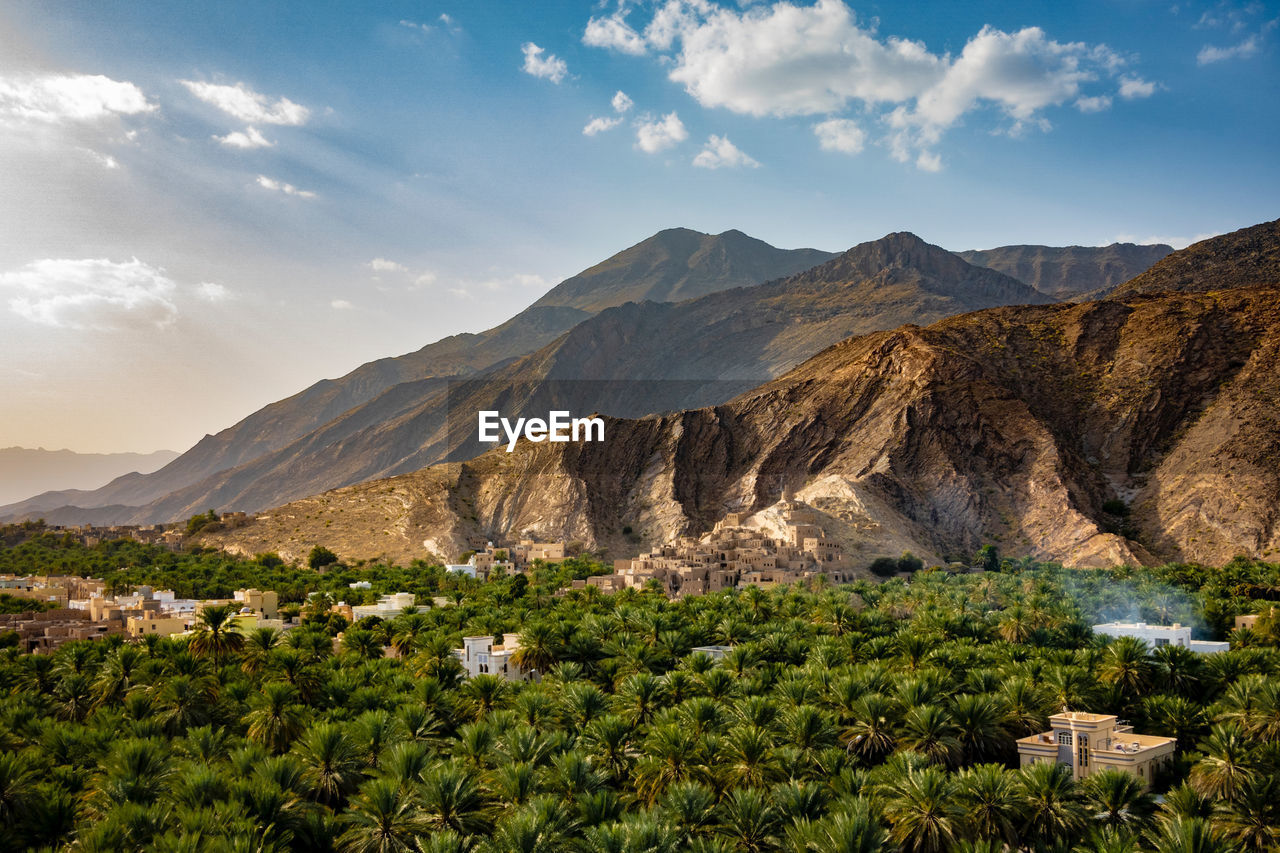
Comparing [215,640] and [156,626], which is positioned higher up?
[215,640]

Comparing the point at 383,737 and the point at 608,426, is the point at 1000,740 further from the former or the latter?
the point at 608,426

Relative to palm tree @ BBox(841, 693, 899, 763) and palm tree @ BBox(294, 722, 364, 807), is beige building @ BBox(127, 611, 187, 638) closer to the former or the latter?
palm tree @ BBox(294, 722, 364, 807)

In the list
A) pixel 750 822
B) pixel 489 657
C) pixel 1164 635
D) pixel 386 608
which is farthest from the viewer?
pixel 386 608

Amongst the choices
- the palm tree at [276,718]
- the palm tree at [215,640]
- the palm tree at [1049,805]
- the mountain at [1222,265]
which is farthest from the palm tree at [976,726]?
the mountain at [1222,265]

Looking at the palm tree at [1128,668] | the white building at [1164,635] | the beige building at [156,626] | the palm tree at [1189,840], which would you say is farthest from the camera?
the beige building at [156,626]

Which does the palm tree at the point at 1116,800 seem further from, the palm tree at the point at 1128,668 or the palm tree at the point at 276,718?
the palm tree at the point at 276,718

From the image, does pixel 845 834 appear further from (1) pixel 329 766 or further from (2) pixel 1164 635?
(2) pixel 1164 635

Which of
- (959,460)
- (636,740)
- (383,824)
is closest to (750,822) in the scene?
(383,824)
